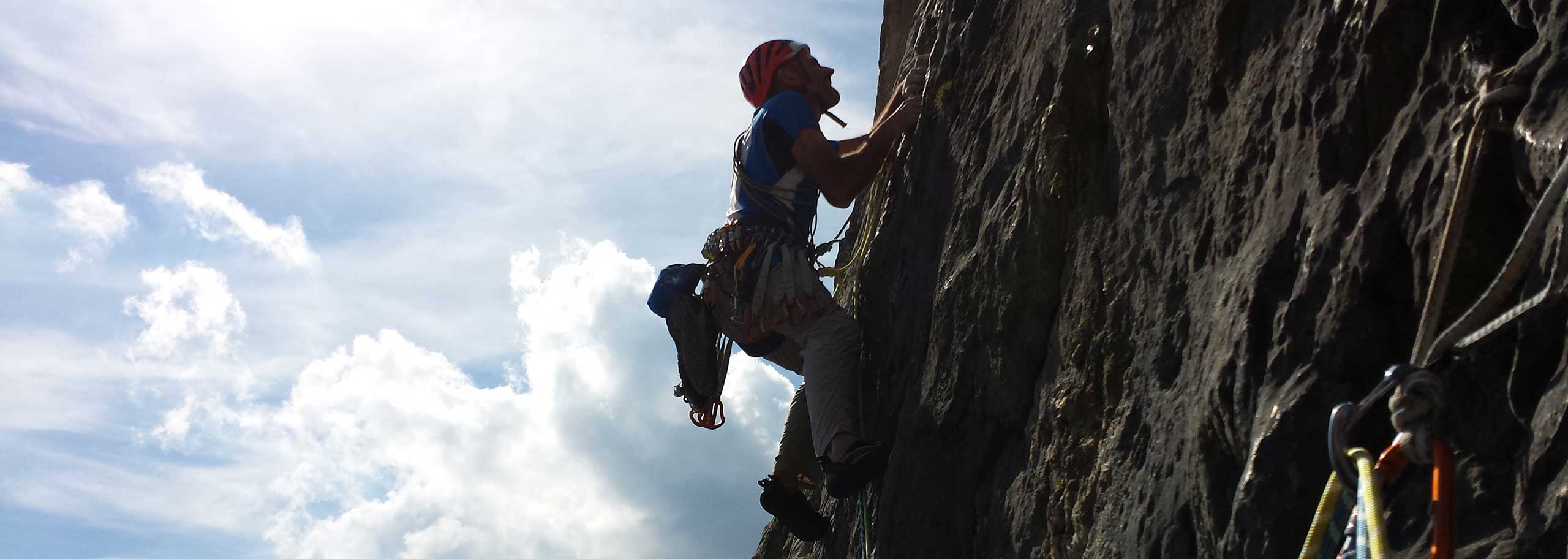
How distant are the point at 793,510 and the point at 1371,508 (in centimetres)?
393

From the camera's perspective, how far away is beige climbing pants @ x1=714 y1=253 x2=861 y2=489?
18.7 ft

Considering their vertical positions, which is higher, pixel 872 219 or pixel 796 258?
pixel 872 219

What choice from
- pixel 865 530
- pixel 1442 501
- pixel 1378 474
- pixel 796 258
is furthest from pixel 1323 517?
pixel 796 258

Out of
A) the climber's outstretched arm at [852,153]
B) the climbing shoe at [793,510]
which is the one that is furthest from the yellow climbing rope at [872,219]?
the climbing shoe at [793,510]

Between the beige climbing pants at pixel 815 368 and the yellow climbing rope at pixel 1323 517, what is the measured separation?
9.71ft

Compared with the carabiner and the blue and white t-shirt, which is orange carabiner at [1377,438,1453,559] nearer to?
the carabiner

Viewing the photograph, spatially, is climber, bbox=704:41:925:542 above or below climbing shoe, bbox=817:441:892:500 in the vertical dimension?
above

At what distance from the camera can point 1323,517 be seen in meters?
2.78

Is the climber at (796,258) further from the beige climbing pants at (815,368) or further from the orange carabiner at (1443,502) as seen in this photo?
the orange carabiner at (1443,502)

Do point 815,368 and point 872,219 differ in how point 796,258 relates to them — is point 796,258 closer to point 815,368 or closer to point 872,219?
point 815,368

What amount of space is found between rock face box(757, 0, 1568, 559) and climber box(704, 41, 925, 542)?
0.72 ft

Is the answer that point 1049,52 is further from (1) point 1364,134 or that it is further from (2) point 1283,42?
(1) point 1364,134

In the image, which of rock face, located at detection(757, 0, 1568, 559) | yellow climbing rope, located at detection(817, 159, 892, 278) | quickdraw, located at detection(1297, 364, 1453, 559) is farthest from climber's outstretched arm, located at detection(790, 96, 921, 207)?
quickdraw, located at detection(1297, 364, 1453, 559)

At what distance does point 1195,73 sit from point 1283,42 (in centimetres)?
43
